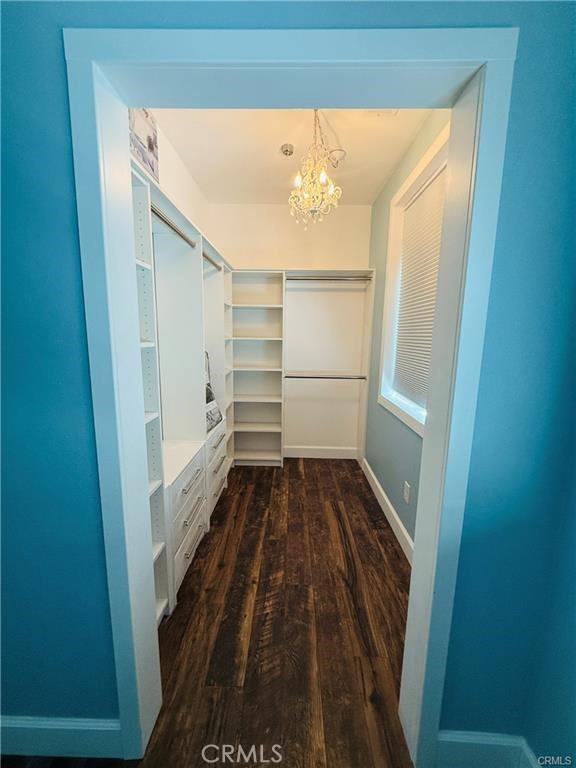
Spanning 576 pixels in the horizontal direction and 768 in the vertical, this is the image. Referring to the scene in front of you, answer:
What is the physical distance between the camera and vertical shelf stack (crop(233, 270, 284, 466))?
308 centimetres

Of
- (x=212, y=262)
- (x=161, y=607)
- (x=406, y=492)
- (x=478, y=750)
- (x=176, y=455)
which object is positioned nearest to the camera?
(x=478, y=750)

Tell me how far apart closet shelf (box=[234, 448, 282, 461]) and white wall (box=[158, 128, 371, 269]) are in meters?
2.15

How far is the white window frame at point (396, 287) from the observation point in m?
1.76

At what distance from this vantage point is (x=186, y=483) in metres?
1.66

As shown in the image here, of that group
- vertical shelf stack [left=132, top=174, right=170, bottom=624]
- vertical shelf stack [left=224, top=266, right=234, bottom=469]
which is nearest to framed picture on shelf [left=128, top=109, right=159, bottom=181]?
vertical shelf stack [left=132, top=174, right=170, bottom=624]

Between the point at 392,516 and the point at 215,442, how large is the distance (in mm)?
1542

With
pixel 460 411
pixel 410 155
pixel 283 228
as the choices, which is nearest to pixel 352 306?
pixel 283 228

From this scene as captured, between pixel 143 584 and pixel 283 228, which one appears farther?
pixel 283 228

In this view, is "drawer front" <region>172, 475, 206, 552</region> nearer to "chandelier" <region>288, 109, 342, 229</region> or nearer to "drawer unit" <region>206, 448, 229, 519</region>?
"drawer unit" <region>206, 448, 229, 519</region>

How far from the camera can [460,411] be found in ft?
2.63

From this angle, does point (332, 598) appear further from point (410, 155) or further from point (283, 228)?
point (283, 228)

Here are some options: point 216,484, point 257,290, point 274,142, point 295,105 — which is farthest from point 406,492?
point 274,142

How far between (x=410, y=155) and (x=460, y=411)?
220cm

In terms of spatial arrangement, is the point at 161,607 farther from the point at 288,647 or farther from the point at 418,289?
the point at 418,289
